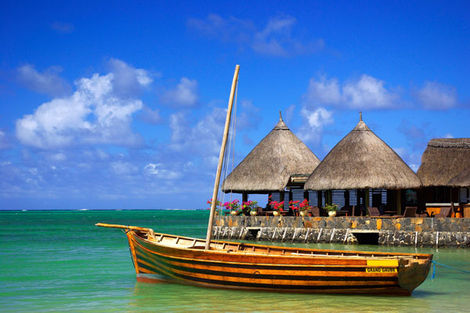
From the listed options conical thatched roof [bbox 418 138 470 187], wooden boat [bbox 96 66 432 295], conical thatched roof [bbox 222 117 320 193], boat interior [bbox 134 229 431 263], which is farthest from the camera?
conical thatched roof [bbox 222 117 320 193]

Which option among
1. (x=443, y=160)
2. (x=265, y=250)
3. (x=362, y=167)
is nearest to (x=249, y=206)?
(x=362, y=167)

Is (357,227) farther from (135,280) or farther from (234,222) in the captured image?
(135,280)

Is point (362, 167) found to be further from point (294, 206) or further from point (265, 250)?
point (265, 250)

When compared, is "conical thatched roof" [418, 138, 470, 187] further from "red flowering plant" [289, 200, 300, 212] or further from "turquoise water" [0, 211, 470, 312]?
"turquoise water" [0, 211, 470, 312]

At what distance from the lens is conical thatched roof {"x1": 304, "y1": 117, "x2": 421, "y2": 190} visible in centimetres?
2656

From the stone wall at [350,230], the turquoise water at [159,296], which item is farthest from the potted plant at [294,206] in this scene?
the turquoise water at [159,296]

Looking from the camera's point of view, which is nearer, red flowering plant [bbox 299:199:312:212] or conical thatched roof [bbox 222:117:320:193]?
red flowering plant [bbox 299:199:312:212]

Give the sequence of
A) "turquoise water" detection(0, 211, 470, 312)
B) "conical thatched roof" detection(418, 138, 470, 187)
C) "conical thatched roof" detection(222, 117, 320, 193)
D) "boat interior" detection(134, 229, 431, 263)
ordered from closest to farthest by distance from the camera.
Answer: "turquoise water" detection(0, 211, 470, 312) < "boat interior" detection(134, 229, 431, 263) < "conical thatched roof" detection(418, 138, 470, 187) < "conical thatched roof" detection(222, 117, 320, 193)

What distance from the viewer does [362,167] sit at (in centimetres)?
2709

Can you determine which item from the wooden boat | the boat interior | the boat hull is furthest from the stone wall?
the boat hull

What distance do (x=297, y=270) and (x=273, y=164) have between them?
18965mm

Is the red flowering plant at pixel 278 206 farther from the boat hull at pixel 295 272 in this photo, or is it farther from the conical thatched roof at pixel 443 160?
the boat hull at pixel 295 272

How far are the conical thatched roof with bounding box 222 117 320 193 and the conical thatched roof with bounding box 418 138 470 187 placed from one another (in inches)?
215

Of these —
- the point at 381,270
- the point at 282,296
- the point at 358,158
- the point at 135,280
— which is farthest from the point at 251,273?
the point at 358,158
